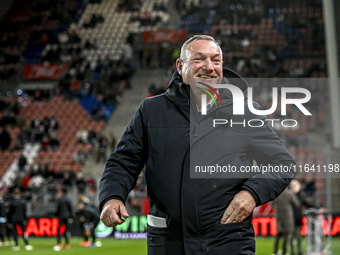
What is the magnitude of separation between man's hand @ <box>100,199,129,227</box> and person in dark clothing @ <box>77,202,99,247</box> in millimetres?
12679

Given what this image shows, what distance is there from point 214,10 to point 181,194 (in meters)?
28.9

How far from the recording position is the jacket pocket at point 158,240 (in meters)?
2.90

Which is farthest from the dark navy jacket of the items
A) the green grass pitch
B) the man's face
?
the green grass pitch

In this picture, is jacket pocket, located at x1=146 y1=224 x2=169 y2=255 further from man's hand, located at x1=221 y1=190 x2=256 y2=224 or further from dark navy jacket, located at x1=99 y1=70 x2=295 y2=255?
man's hand, located at x1=221 y1=190 x2=256 y2=224

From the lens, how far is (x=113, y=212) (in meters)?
2.80

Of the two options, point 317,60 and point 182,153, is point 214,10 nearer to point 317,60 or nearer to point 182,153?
point 317,60

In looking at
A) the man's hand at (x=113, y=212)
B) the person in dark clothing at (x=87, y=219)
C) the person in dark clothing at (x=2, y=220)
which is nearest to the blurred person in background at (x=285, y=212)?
the person in dark clothing at (x=87, y=219)

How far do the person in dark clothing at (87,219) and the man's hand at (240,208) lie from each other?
12817 millimetres

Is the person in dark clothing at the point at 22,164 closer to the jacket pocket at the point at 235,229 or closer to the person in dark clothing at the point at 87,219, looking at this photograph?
the person in dark clothing at the point at 87,219

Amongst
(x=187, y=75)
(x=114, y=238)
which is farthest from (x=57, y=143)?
(x=187, y=75)

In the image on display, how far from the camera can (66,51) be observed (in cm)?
3098

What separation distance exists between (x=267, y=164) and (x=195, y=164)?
40 centimetres

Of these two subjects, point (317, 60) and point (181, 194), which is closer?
point (181, 194)

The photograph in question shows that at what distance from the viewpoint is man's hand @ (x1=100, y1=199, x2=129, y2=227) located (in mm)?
2797
